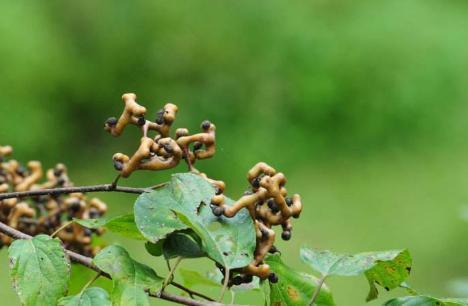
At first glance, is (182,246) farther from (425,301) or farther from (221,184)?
(425,301)

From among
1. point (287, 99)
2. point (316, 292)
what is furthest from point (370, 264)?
point (287, 99)

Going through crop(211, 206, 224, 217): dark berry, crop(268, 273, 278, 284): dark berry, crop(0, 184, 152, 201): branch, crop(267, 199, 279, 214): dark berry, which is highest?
crop(267, 199, 279, 214): dark berry

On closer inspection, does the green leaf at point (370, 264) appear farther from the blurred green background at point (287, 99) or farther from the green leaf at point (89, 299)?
the blurred green background at point (287, 99)

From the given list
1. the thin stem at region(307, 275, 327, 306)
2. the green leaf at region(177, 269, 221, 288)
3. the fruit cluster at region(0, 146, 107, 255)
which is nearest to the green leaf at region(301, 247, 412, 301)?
the thin stem at region(307, 275, 327, 306)

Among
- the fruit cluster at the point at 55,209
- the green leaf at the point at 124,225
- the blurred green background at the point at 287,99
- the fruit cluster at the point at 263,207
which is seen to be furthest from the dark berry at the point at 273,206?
the blurred green background at the point at 287,99

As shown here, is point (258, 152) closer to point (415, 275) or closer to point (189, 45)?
point (189, 45)

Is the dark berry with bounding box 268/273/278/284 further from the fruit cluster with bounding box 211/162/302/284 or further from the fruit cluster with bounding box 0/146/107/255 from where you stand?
the fruit cluster with bounding box 0/146/107/255

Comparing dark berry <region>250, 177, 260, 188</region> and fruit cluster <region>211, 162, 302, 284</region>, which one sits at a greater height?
dark berry <region>250, 177, 260, 188</region>
